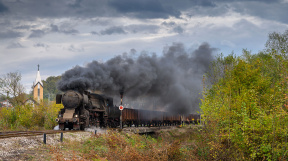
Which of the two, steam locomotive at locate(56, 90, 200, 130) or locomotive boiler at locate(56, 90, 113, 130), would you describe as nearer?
locomotive boiler at locate(56, 90, 113, 130)

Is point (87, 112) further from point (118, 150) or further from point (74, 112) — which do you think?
point (118, 150)

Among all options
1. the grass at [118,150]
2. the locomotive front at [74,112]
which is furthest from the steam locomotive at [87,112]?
the grass at [118,150]

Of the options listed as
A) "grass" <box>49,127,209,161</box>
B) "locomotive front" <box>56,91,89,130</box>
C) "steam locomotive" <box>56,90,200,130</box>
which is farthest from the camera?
"steam locomotive" <box>56,90,200,130</box>

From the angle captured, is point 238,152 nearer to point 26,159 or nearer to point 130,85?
point 26,159

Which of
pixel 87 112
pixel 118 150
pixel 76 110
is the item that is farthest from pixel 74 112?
pixel 118 150

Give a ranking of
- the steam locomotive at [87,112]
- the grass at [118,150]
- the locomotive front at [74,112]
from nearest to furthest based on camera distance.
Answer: the grass at [118,150] → the locomotive front at [74,112] → the steam locomotive at [87,112]

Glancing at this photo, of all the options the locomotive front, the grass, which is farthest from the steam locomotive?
the grass

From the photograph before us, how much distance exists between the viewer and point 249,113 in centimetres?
1772

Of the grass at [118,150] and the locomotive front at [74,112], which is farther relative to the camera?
the locomotive front at [74,112]

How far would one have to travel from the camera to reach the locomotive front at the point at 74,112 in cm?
2206

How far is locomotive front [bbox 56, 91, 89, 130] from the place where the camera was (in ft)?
72.4

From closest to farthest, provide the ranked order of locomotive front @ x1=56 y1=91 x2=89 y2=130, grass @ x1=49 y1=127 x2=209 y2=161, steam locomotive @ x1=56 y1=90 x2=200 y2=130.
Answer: grass @ x1=49 y1=127 x2=209 y2=161 → locomotive front @ x1=56 y1=91 x2=89 y2=130 → steam locomotive @ x1=56 y1=90 x2=200 y2=130

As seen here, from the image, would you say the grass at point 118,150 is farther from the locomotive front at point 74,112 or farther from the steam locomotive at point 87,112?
the steam locomotive at point 87,112

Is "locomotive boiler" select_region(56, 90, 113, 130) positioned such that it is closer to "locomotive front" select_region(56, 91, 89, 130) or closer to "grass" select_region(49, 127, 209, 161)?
"locomotive front" select_region(56, 91, 89, 130)
